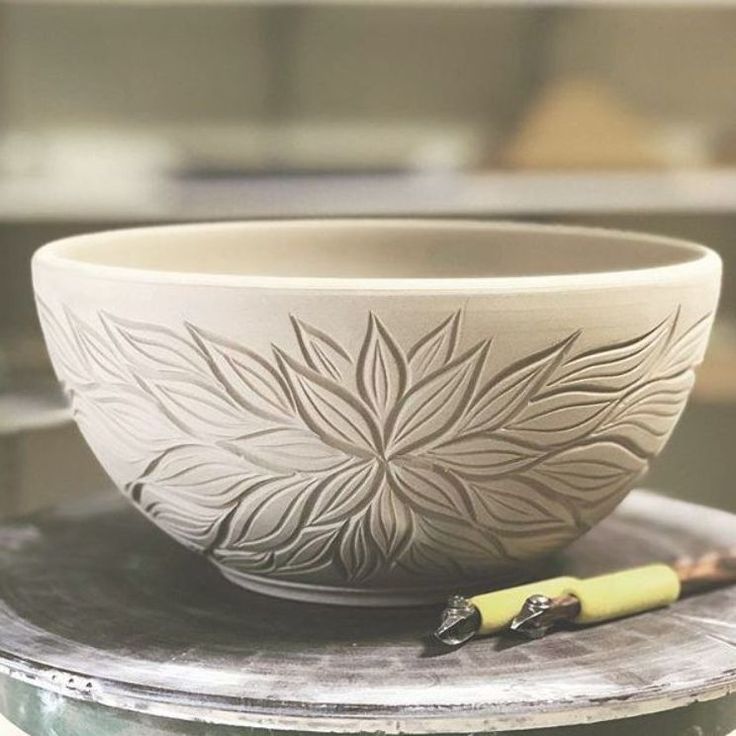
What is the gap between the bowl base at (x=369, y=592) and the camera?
467mm

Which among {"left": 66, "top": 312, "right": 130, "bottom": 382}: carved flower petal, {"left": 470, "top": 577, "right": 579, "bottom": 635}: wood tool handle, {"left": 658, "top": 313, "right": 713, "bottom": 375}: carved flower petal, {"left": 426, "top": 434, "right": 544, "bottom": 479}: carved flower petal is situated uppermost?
{"left": 66, "top": 312, "right": 130, "bottom": 382}: carved flower petal

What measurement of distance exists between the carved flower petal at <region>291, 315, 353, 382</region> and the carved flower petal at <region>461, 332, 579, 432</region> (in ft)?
0.15

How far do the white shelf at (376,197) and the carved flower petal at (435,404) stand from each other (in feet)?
3.83

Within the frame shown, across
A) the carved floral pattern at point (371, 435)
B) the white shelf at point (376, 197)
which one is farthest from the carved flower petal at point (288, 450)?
the white shelf at point (376, 197)

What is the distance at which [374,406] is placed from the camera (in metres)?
0.41

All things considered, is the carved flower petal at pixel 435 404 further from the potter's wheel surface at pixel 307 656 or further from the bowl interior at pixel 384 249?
the bowl interior at pixel 384 249

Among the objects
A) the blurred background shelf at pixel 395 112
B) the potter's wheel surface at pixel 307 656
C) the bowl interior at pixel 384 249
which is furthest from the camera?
the blurred background shelf at pixel 395 112

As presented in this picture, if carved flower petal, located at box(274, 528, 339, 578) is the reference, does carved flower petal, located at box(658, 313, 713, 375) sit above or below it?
above

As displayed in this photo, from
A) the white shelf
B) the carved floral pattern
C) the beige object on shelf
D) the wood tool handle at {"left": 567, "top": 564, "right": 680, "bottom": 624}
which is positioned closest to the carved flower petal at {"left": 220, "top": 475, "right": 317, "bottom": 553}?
the carved floral pattern

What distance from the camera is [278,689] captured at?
0.38m

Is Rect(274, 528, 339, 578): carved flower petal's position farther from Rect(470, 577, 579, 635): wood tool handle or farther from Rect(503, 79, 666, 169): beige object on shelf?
Rect(503, 79, 666, 169): beige object on shelf

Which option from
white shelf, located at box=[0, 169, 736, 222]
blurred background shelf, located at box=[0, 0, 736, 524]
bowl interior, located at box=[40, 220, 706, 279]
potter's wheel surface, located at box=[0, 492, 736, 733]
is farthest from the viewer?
blurred background shelf, located at box=[0, 0, 736, 524]

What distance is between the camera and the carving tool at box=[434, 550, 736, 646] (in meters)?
0.43

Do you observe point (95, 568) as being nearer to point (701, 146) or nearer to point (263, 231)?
point (263, 231)
